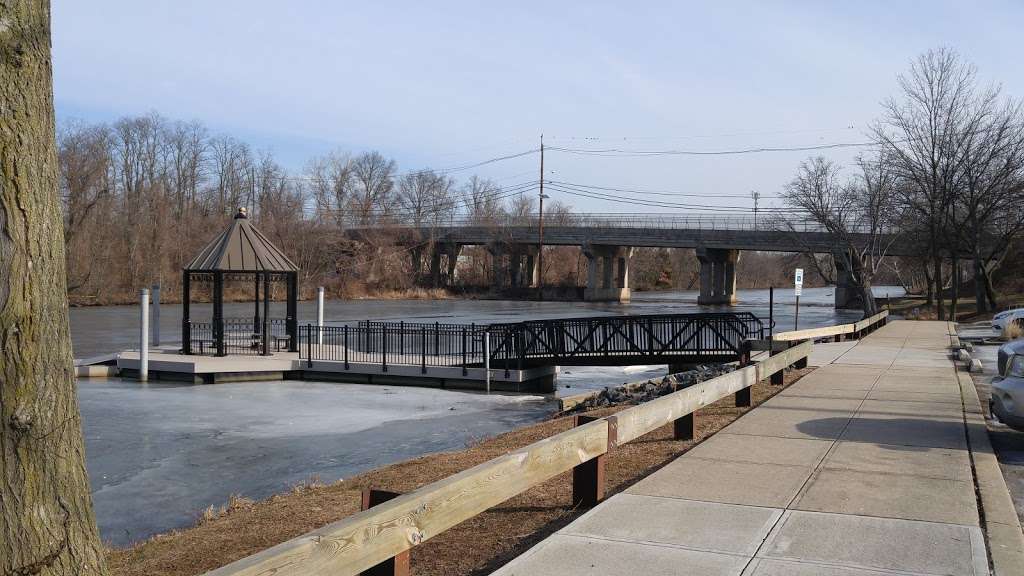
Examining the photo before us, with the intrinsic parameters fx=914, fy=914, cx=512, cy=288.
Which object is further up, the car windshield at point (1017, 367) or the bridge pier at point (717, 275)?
the bridge pier at point (717, 275)

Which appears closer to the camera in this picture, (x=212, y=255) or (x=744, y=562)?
(x=744, y=562)

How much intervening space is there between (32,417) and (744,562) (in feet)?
12.5

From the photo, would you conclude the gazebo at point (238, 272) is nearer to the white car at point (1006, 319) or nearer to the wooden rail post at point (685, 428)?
the wooden rail post at point (685, 428)

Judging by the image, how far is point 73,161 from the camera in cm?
7406

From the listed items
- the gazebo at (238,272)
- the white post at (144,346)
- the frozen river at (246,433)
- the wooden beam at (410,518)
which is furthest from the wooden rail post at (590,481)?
the gazebo at (238,272)

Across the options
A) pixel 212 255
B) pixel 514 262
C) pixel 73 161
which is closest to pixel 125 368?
pixel 212 255

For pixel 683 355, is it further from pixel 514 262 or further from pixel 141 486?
pixel 514 262

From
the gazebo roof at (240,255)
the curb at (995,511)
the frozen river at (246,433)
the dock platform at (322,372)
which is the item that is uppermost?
the gazebo roof at (240,255)

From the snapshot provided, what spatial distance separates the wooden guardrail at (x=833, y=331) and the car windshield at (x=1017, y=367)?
33.6 feet

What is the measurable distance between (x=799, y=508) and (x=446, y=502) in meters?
2.96

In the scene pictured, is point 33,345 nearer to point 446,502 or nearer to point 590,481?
point 446,502

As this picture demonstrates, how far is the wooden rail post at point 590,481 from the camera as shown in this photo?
6945 millimetres

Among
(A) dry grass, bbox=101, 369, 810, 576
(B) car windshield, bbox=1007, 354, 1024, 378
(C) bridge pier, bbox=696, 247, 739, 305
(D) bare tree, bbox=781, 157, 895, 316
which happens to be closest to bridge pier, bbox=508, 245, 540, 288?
(C) bridge pier, bbox=696, 247, 739, 305

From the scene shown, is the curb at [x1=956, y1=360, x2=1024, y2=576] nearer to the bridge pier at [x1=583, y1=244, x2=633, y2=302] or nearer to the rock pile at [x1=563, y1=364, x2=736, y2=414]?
the rock pile at [x1=563, y1=364, x2=736, y2=414]
